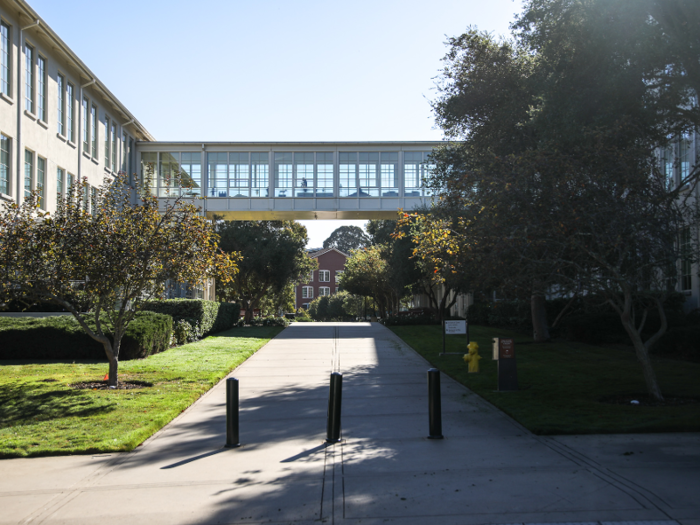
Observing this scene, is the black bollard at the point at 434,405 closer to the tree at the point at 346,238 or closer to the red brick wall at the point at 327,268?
the red brick wall at the point at 327,268

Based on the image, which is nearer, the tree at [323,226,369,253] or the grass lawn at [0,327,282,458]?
the grass lawn at [0,327,282,458]

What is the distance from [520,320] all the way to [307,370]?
39.4ft

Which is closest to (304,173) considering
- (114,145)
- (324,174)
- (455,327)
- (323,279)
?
(324,174)

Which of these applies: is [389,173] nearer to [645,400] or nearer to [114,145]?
[114,145]

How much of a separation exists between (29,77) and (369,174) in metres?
16.8

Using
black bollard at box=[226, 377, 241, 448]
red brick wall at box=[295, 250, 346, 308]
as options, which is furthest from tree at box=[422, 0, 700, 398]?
red brick wall at box=[295, 250, 346, 308]

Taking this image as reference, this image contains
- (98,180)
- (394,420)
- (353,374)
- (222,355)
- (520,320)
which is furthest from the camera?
(98,180)

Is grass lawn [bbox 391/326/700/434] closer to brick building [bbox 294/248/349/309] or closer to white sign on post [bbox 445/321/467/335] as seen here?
white sign on post [bbox 445/321/467/335]

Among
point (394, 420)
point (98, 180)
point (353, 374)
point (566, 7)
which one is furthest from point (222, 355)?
point (98, 180)

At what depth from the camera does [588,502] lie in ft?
16.2

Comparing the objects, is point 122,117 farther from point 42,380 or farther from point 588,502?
point 588,502

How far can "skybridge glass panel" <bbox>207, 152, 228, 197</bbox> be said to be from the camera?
109 feet

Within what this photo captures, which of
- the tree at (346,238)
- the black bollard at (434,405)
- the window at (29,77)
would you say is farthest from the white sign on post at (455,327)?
the tree at (346,238)

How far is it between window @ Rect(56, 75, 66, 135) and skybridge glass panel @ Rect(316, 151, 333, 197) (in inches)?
516
